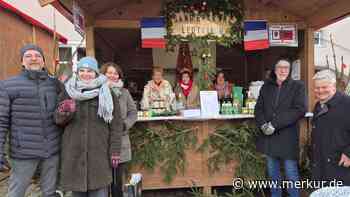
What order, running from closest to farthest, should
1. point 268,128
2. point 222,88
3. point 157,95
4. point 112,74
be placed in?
point 112,74 < point 268,128 < point 157,95 < point 222,88

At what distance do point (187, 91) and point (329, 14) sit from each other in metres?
2.09

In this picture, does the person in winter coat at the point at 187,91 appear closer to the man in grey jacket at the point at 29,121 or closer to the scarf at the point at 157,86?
the scarf at the point at 157,86

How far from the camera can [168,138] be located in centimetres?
419

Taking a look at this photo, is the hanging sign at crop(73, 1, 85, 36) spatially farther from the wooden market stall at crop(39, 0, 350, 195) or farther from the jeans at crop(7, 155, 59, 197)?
the jeans at crop(7, 155, 59, 197)

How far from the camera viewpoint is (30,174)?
2834 millimetres

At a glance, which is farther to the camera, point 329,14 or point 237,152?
point 329,14

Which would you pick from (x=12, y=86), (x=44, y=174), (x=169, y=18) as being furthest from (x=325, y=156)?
(x=169, y=18)

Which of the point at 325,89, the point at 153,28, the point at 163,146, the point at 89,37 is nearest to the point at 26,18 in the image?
the point at 89,37

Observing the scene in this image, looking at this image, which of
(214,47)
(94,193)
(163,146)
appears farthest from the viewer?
(214,47)

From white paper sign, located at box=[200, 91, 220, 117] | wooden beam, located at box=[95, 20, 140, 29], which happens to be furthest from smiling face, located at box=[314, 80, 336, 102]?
wooden beam, located at box=[95, 20, 140, 29]

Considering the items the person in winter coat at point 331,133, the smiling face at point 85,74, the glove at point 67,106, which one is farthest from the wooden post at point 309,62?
the glove at point 67,106

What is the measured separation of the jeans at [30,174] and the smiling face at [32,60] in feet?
2.41

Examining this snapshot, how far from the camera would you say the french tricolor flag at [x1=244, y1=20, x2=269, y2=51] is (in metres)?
4.93

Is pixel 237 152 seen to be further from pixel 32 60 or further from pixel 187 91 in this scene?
pixel 32 60
